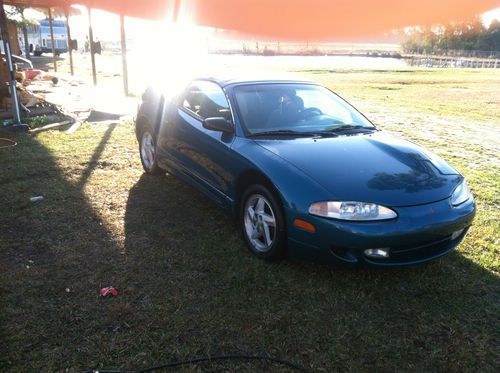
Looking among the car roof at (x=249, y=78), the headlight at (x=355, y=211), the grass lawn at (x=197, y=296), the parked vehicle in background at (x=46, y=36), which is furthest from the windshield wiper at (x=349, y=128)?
the parked vehicle in background at (x=46, y=36)

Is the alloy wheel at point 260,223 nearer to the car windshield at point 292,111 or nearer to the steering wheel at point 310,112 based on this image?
the car windshield at point 292,111

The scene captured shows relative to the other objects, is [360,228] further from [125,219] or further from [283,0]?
[283,0]

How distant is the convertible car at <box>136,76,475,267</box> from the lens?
305 centimetres

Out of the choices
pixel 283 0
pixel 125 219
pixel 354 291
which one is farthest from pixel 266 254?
pixel 283 0

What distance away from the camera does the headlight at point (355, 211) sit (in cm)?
301

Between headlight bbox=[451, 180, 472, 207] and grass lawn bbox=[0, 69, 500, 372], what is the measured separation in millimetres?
571

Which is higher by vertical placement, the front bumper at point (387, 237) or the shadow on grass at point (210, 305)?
the front bumper at point (387, 237)

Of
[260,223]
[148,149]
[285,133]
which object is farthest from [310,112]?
[148,149]

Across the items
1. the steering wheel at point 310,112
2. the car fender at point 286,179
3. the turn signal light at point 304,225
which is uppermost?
the steering wheel at point 310,112

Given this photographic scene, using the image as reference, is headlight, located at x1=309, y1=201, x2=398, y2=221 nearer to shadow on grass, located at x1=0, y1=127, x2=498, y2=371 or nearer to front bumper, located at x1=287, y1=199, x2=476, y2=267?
front bumper, located at x1=287, y1=199, x2=476, y2=267

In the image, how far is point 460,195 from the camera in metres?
3.44

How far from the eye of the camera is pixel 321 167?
3340mm

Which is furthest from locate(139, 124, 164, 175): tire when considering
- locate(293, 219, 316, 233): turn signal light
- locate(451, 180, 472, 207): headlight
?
locate(451, 180, 472, 207): headlight

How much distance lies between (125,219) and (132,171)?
1.69 meters
